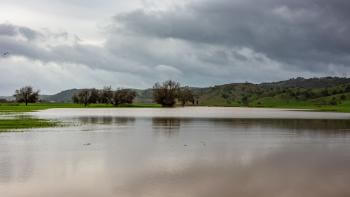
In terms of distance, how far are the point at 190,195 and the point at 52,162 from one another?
1282 centimetres

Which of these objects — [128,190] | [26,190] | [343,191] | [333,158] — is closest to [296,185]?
[343,191]

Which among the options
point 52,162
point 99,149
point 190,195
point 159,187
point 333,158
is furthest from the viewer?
point 99,149

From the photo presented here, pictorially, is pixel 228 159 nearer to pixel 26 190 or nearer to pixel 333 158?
pixel 333 158

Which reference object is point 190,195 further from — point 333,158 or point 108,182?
point 333,158

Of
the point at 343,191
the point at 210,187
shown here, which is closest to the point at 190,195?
the point at 210,187

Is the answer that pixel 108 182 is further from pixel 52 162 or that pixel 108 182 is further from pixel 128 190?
pixel 52 162

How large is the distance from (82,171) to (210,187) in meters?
8.37

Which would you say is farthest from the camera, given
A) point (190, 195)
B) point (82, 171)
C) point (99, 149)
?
point (99, 149)

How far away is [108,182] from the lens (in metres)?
23.0

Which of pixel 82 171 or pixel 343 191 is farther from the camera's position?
pixel 82 171

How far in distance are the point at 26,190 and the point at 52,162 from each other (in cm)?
869

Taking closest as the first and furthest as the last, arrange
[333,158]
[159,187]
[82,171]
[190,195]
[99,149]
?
[190,195]
[159,187]
[82,171]
[333,158]
[99,149]

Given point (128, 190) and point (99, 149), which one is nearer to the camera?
point (128, 190)

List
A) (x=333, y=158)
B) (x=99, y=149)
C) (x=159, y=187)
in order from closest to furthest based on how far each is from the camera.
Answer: (x=159, y=187), (x=333, y=158), (x=99, y=149)
